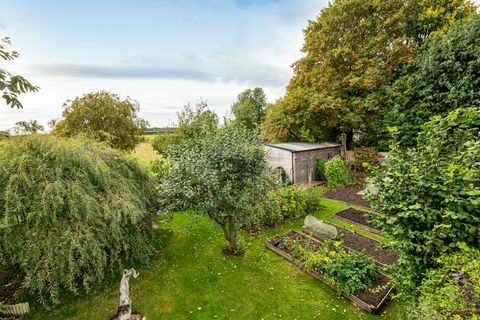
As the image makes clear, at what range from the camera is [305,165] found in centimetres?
1433

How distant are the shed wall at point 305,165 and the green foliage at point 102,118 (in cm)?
1005

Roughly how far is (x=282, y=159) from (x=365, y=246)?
7601 mm

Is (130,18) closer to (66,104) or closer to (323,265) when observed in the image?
(66,104)

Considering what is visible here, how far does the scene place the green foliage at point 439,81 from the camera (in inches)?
485

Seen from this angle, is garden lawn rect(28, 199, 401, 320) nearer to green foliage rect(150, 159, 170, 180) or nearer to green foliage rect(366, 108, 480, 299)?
green foliage rect(366, 108, 480, 299)

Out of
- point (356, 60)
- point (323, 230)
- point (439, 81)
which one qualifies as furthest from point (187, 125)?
point (439, 81)

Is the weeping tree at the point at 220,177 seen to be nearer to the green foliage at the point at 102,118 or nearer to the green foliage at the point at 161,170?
the green foliage at the point at 161,170

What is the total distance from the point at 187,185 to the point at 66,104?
11.1 meters

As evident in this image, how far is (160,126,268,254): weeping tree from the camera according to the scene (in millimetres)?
5750

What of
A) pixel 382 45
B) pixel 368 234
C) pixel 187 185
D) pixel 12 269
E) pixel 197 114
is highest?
pixel 382 45

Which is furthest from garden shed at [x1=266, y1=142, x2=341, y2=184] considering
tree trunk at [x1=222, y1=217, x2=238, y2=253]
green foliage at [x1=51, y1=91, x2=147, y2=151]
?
green foliage at [x1=51, y1=91, x2=147, y2=151]

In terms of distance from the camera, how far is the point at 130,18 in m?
7.48

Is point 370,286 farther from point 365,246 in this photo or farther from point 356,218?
point 356,218

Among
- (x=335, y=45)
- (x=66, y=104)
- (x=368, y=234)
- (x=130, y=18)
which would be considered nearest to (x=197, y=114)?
(x=66, y=104)
